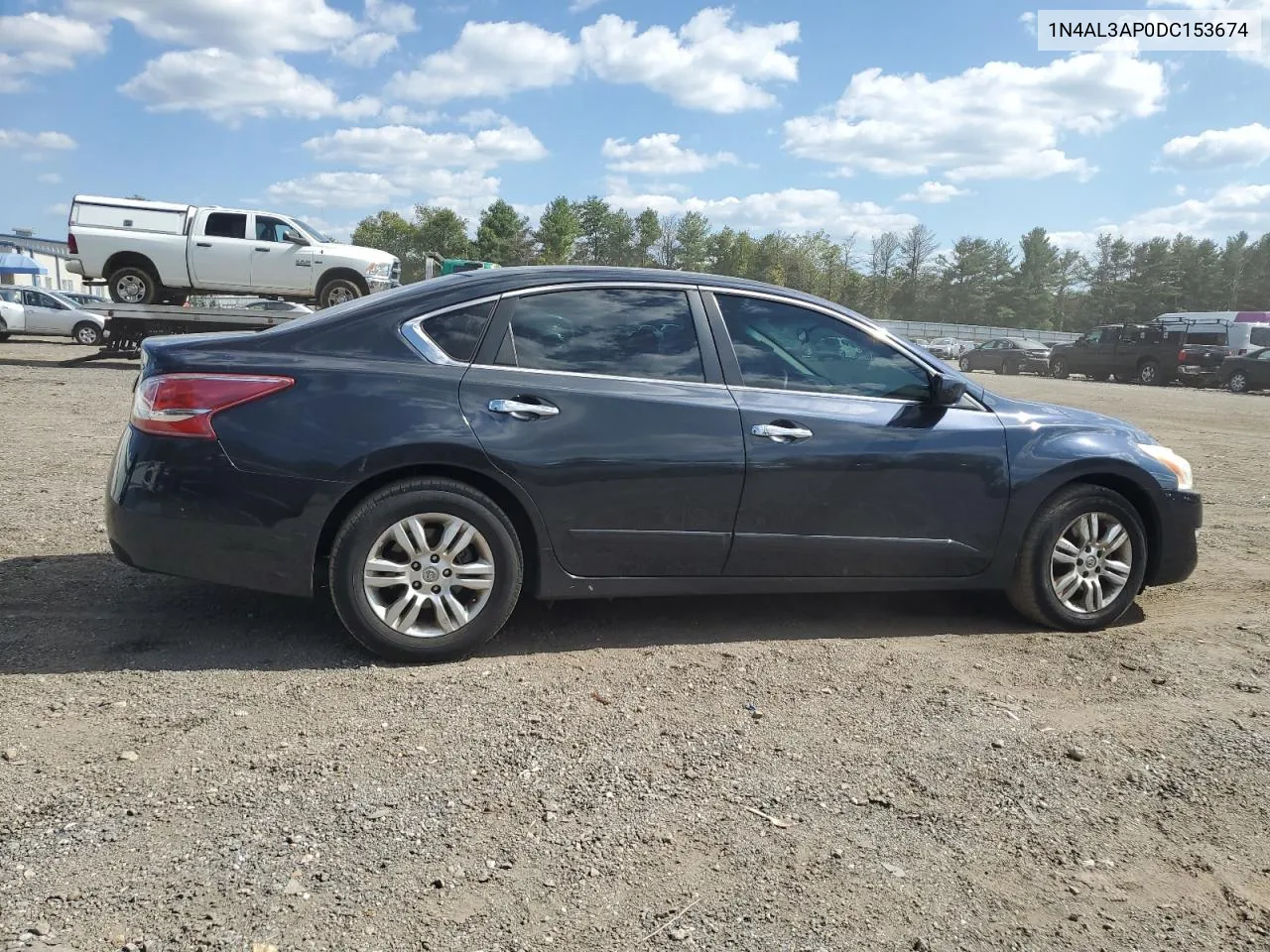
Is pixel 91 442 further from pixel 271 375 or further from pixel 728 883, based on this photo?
pixel 728 883

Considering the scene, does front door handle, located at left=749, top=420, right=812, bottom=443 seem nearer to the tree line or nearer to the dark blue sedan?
the dark blue sedan

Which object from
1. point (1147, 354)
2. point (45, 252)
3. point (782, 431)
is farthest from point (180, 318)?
point (45, 252)

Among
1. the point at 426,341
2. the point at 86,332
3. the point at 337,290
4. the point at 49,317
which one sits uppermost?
the point at 337,290

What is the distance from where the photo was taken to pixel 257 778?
2.88 m

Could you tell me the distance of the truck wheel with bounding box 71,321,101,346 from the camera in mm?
25641

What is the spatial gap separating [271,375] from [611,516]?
1.43 metres

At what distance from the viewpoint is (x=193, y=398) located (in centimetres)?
362

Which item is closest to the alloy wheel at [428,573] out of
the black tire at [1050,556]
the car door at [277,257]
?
the black tire at [1050,556]

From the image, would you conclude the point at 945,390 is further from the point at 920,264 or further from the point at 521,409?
the point at 920,264

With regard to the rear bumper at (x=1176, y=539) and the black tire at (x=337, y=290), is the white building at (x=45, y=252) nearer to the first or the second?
the black tire at (x=337, y=290)

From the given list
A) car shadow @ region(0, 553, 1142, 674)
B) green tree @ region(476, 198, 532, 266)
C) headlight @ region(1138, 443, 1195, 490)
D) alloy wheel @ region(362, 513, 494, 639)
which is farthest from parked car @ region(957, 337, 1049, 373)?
green tree @ region(476, 198, 532, 266)

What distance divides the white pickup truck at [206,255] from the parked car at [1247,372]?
78.4 ft

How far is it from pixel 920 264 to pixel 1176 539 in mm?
92336

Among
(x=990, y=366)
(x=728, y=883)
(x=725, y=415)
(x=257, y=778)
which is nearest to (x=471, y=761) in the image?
(x=257, y=778)
